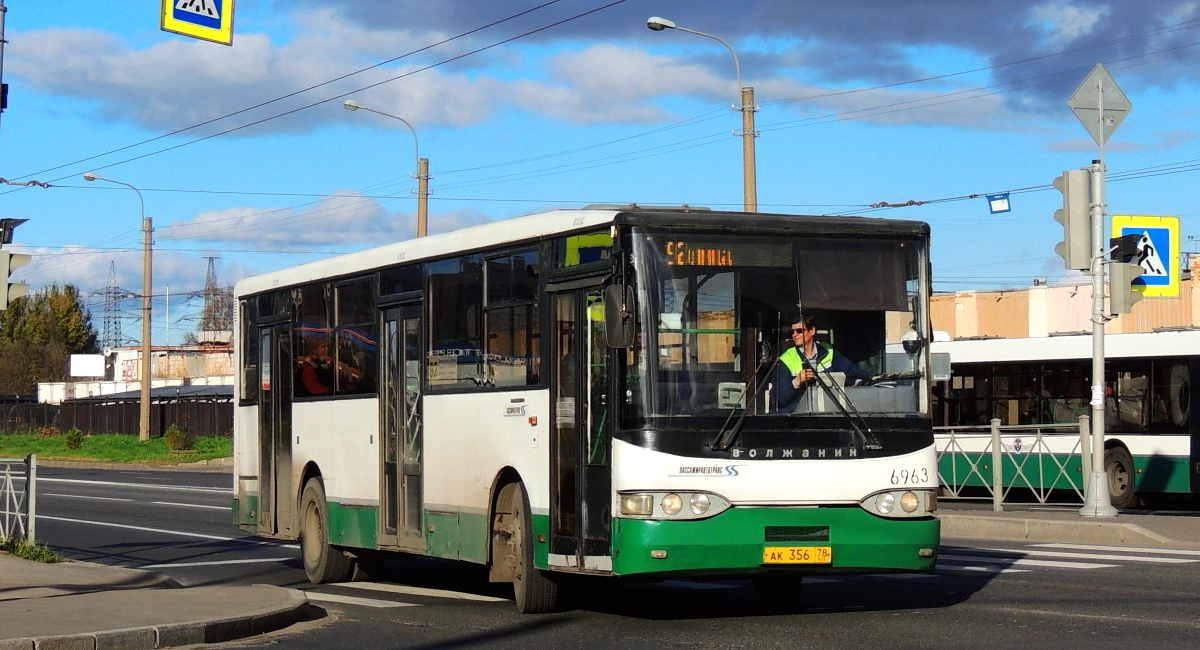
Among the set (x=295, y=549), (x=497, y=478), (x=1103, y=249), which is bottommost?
(x=295, y=549)

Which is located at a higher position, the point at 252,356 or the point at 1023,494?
the point at 252,356

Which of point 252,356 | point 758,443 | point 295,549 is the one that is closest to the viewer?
point 758,443

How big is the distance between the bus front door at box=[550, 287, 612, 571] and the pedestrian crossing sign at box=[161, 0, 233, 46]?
5.59 metres

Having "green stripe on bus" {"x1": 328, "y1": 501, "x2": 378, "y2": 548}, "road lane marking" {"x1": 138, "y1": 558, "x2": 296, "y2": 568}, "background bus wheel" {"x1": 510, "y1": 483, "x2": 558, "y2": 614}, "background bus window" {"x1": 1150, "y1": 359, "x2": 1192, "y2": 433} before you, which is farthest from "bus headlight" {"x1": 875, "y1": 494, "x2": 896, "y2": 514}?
"background bus window" {"x1": 1150, "y1": 359, "x2": 1192, "y2": 433}

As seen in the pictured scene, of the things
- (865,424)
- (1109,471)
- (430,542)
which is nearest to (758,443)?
(865,424)

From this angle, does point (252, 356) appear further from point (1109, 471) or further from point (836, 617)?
point (1109, 471)

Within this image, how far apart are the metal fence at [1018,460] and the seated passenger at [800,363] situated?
1518 centimetres

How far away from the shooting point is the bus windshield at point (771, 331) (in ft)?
35.9

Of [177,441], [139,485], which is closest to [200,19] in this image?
[139,485]

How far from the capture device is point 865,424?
1118cm

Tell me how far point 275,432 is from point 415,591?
333 centimetres

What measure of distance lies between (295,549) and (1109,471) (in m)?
14.3

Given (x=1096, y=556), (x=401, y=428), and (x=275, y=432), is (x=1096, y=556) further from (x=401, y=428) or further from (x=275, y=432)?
(x=275, y=432)

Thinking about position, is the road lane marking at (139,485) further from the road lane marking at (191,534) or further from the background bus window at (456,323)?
the background bus window at (456,323)
